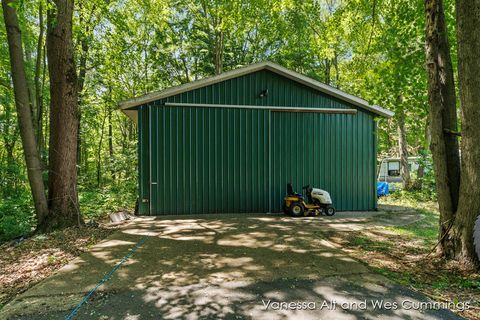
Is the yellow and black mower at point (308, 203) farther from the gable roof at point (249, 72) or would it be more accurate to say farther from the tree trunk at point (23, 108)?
the tree trunk at point (23, 108)

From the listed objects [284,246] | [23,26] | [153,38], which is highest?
[153,38]

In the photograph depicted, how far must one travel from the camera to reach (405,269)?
Result: 3.46 metres

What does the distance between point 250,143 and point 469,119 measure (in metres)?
4.84

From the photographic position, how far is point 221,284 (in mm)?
3039

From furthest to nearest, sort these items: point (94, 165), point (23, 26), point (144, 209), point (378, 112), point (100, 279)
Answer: point (94, 165)
point (23, 26)
point (378, 112)
point (144, 209)
point (100, 279)

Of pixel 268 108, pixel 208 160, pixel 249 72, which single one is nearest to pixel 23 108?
pixel 208 160

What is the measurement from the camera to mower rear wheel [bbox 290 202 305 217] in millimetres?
6895

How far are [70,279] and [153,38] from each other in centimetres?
1539

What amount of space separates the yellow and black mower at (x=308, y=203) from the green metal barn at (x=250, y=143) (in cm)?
53

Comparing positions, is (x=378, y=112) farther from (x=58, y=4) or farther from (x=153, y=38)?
(x=153, y=38)

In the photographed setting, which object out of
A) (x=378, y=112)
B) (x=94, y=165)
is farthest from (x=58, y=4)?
(x=94, y=165)

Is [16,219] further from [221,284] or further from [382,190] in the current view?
[382,190]

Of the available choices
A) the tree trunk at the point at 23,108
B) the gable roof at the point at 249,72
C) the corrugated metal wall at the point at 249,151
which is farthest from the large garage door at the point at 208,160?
the tree trunk at the point at 23,108

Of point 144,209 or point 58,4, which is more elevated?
point 58,4
